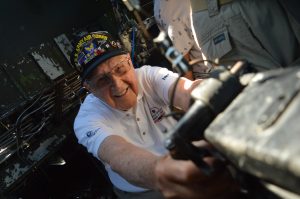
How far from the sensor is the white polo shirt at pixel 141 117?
2.48 metres

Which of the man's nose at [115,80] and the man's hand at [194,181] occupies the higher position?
the man's nose at [115,80]

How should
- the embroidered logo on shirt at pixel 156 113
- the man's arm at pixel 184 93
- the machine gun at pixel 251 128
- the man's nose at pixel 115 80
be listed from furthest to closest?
the embroidered logo on shirt at pixel 156 113 < the man's nose at pixel 115 80 < the man's arm at pixel 184 93 < the machine gun at pixel 251 128

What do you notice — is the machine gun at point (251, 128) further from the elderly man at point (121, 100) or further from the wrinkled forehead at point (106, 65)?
the wrinkled forehead at point (106, 65)

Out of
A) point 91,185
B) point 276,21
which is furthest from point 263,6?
point 91,185

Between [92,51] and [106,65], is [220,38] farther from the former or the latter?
[92,51]

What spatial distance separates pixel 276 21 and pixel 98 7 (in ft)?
11.9

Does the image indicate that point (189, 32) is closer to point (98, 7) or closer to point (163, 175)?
point (163, 175)

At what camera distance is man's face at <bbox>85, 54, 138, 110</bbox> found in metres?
2.49

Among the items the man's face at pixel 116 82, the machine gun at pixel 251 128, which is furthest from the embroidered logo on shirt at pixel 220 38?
the machine gun at pixel 251 128

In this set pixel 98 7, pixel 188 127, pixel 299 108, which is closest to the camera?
pixel 299 108

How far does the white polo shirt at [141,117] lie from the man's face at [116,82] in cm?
7

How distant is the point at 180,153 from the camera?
1.02 m

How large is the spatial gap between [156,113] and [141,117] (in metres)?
0.14

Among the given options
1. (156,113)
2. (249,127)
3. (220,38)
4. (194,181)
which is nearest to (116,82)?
(156,113)
